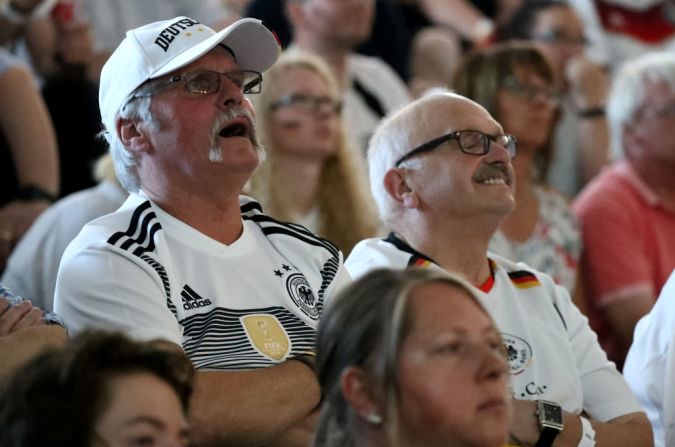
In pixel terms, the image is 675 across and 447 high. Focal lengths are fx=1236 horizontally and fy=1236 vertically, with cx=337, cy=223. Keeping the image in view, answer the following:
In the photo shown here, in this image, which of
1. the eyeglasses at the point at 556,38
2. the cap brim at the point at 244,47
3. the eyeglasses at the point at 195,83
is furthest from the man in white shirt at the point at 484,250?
A: the eyeglasses at the point at 556,38

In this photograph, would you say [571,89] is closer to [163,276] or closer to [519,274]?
[519,274]

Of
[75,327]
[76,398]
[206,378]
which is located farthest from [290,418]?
[76,398]

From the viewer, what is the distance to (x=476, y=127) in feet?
10.4

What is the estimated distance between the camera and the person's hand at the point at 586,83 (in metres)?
5.80

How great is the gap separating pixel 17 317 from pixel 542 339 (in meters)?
1.28

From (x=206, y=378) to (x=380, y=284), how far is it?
510 millimetres

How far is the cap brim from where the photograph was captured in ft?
9.45

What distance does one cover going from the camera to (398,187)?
3.23 m

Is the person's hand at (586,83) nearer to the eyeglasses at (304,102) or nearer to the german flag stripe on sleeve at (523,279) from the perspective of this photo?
the eyeglasses at (304,102)

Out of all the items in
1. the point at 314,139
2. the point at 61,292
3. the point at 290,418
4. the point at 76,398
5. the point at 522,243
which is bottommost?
the point at 522,243

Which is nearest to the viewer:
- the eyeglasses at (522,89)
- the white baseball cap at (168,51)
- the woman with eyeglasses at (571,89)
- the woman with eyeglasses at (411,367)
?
the woman with eyeglasses at (411,367)

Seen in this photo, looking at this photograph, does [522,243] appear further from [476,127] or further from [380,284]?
[380,284]

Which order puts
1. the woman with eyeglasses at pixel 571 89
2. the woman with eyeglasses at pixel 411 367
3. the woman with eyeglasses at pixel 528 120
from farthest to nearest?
1. the woman with eyeglasses at pixel 571 89
2. the woman with eyeglasses at pixel 528 120
3. the woman with eyeglasses at pixel 411 367

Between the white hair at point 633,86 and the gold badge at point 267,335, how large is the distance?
2617 mm
